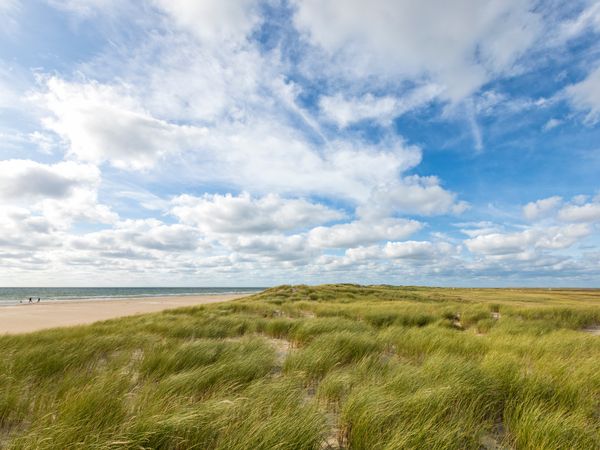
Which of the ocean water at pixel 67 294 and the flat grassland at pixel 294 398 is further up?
the flat grassland at pixel 294 398

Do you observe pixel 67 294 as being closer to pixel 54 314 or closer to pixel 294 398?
pixel 54 314

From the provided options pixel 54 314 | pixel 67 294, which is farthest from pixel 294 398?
pixel 67 294

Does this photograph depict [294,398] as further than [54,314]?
No

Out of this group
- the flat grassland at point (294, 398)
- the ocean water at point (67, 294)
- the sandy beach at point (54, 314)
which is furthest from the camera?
the ocean water at point (67, 294)

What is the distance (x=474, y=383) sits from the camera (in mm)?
4277

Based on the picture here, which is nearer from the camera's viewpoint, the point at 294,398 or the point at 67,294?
the point at 294,398

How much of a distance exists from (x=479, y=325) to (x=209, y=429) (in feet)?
41.4

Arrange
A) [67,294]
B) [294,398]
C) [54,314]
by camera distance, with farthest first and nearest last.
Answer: [67,294] → [54,314] → [294,398]

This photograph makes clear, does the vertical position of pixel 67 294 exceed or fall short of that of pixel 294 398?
it falls short

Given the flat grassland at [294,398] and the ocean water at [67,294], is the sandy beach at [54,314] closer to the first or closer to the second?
the flat grassland at [294,398]

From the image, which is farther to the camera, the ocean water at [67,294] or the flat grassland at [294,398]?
the ocean water at [67,294]

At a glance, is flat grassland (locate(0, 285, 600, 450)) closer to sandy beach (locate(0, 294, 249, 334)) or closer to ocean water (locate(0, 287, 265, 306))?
sandy beach (locate(0, 294, 249, 334))

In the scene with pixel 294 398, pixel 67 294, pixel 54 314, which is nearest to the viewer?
pixel 294 398

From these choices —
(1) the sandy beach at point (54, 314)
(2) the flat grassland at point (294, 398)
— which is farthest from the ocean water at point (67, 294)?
(2) the flat grassland at point (294, 398)
